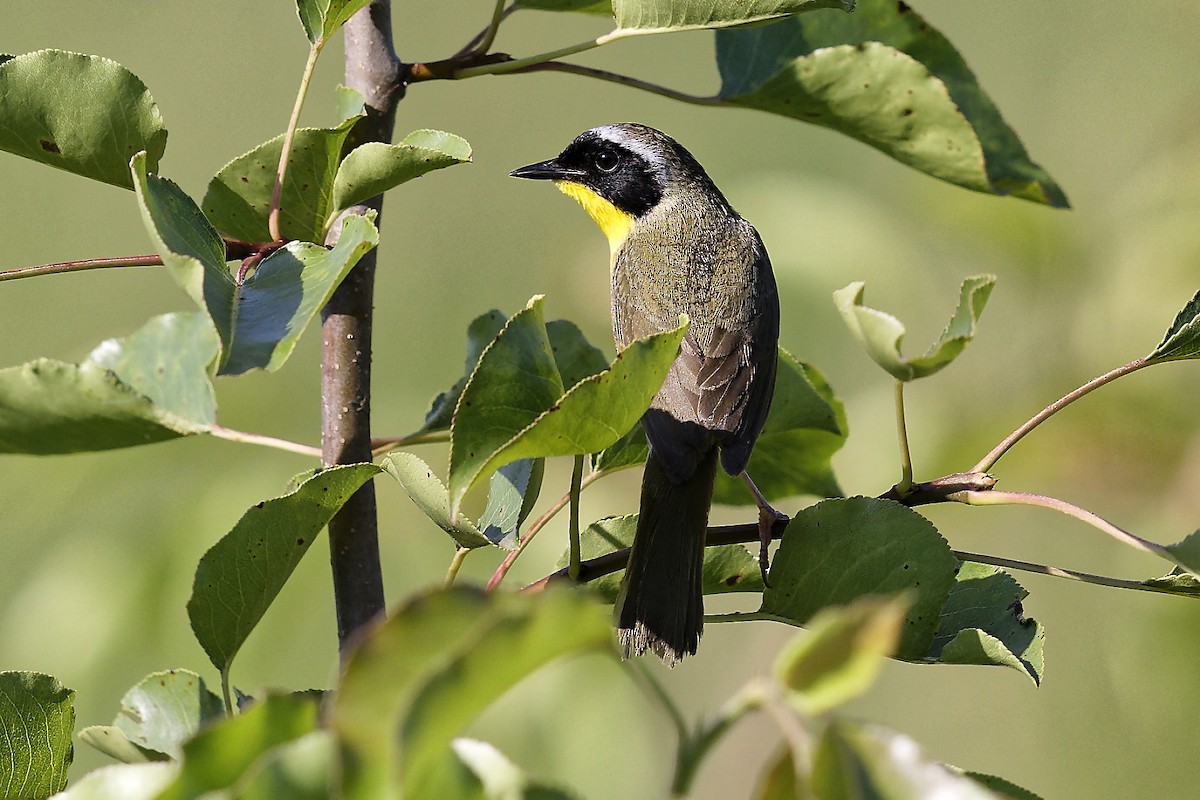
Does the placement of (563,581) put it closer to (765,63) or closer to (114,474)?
(765,63)

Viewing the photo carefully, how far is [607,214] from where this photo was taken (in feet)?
10.4

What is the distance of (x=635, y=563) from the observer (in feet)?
5.45

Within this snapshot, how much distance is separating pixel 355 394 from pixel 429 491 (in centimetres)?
24

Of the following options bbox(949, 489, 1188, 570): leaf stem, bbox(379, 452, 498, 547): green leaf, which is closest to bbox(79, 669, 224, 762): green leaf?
bbox(379, 452, 498, 547): green leaf

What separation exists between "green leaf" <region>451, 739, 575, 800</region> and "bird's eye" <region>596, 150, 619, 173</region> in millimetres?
2423

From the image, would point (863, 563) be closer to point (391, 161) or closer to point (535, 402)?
point (535, 402)

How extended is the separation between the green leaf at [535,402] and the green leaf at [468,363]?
39 cm

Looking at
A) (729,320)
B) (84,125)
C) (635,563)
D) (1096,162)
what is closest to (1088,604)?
(1096,162)

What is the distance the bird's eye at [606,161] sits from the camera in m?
3.09

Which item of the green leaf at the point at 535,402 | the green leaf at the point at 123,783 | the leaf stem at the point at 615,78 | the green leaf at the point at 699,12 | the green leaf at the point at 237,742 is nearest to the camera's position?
the green leaf at the point at 237,742

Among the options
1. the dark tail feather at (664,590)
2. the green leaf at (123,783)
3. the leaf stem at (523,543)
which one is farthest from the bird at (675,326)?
the green leaf at (123,783)

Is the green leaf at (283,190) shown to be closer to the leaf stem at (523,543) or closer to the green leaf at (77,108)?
the green leaf at (77,108)

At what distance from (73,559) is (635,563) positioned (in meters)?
1.14

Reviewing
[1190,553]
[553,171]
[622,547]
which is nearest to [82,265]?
[622,547]
